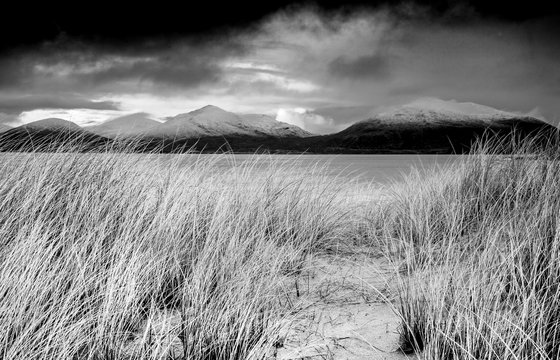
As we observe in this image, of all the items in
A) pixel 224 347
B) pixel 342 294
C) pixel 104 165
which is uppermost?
pixel 104 165

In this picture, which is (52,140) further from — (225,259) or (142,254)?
(225,259)

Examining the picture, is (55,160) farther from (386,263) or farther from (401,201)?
(401,201)

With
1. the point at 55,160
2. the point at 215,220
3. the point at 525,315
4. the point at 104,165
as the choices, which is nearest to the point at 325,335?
the point at 525,315

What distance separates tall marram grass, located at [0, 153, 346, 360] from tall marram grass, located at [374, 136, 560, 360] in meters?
0.64

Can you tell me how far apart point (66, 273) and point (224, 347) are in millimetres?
936

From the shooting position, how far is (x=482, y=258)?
1978mm

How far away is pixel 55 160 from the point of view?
341cm

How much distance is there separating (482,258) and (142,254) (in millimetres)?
1714

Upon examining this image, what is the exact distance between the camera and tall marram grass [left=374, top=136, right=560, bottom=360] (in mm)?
1501

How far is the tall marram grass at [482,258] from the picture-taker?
150 centimetres

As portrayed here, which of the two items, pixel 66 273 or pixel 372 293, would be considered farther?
pixel 372 293

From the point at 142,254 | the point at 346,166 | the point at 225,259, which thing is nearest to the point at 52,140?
the point at 142,254

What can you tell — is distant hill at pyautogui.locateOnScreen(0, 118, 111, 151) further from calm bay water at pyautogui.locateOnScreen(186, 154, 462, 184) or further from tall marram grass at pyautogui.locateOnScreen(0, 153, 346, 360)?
calm bay water at pyautogui.locateOnScreen(186, 154, 462, 184)

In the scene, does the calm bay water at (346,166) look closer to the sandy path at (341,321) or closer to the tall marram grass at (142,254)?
the tall marram grass at (142,254)
